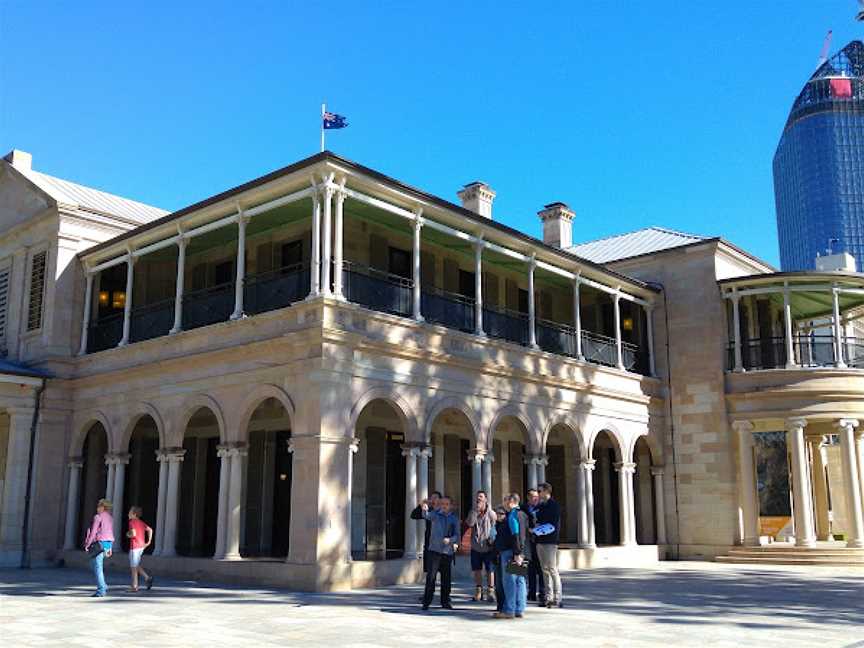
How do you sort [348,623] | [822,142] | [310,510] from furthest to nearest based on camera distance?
1. [822,142]
2. [310,510]
3. [348,623]

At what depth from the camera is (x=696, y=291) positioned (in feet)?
82.2

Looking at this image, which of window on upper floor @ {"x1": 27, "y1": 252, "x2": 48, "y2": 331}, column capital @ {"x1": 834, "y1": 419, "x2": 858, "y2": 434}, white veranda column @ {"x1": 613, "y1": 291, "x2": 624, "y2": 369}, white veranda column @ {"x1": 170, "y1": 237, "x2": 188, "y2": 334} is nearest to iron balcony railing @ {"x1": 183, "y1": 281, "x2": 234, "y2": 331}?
white veranda column @ {"x1": 170, "y1": 237, "x2": 188, "y2": 334}

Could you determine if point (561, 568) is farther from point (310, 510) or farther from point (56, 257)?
point (56, 257)

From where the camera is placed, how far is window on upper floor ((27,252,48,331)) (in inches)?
873

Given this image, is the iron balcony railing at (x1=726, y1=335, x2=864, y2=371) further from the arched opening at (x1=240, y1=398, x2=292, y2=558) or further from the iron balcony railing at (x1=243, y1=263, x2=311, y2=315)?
the iron balcony railing at (x1=243, y1=263, x2=311, y2=315)

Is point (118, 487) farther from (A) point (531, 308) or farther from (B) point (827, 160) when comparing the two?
(B) point (827, 160)

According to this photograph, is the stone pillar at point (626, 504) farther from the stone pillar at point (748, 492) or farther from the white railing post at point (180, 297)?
the white railing post at point (180, 297)

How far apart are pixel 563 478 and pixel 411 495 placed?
31.4 feet

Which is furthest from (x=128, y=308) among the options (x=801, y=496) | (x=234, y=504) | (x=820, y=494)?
(x=820, y=494)

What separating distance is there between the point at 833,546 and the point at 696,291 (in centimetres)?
778

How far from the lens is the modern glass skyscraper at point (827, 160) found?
154m

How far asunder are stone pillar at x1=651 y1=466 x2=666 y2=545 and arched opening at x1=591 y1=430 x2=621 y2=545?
1.48 meters

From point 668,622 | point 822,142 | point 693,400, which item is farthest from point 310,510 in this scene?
point 822,142

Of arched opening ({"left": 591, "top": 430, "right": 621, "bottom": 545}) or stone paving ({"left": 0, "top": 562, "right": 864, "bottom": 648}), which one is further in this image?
arched opening ({"left": 591, "top": 430, "right": 621, "bottom": 545})
